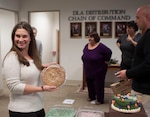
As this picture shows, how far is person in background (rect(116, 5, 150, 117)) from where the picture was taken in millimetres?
1706

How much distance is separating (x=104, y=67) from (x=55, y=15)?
488 centimetres

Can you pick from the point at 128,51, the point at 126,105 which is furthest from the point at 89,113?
the point at 128,51

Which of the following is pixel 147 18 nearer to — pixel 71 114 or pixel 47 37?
pixel 71 114

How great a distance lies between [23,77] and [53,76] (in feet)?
0.71

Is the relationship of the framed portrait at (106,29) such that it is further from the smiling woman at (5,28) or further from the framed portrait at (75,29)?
the smiling woman at (5,28)

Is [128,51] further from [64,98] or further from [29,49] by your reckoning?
[29,49]

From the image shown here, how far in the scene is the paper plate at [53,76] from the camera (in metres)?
1.43

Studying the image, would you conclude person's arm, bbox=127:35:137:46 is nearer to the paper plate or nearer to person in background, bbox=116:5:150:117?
person in background, bbox=116:5:150:117

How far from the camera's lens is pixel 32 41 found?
1.63m

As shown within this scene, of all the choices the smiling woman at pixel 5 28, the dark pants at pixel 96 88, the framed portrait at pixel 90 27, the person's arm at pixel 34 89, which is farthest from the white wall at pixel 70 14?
the person's arm at pixel 34 89

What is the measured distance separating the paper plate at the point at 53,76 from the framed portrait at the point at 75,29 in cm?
388

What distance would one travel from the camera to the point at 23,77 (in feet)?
4.76

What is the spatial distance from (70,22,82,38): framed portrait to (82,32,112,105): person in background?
149 centimetres

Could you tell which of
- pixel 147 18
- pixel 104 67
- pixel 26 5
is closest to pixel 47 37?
pixel 26 5
